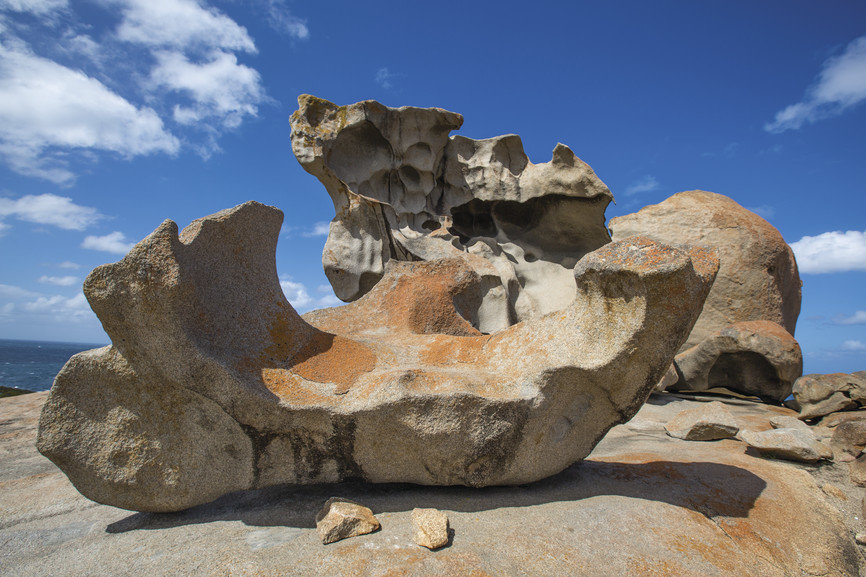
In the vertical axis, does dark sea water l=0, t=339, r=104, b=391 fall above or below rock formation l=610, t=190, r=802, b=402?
below

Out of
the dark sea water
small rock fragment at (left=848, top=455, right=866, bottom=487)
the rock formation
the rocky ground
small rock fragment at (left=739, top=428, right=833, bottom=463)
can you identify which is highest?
the rock formation

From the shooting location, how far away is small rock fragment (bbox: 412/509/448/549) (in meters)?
1.77

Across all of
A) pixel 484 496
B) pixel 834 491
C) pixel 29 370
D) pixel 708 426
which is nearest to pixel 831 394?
pixel 708 426

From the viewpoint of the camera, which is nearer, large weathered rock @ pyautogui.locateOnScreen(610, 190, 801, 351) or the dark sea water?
large weathered rock @ pyautogui.locateOnScreen(610, 190, 801, 351)

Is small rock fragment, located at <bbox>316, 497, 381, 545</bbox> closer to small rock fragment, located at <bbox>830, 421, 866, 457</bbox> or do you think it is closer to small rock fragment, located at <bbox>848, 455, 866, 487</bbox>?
small rock fragment, located at <bbox>848, 455, 866, 487</bbox>

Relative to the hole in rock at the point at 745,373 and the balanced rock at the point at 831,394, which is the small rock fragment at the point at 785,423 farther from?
the hole in rock at the point at 745,373

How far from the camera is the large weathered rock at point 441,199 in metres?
8.27

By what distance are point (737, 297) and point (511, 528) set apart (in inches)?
218

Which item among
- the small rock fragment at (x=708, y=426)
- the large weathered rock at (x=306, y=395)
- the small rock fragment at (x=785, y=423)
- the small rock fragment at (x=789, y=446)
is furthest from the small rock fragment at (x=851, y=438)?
the large weathered rock at (x=306, y=395)

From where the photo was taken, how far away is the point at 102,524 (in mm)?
2291

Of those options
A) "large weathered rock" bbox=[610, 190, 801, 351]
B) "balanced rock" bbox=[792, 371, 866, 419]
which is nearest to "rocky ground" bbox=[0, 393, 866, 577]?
"balanced rock" bbox=[792, 371, 866, 419]

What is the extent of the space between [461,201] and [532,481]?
7637mm

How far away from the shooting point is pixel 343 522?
1.89 metres

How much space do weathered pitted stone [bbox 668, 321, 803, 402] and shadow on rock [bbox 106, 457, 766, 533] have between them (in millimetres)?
3349
